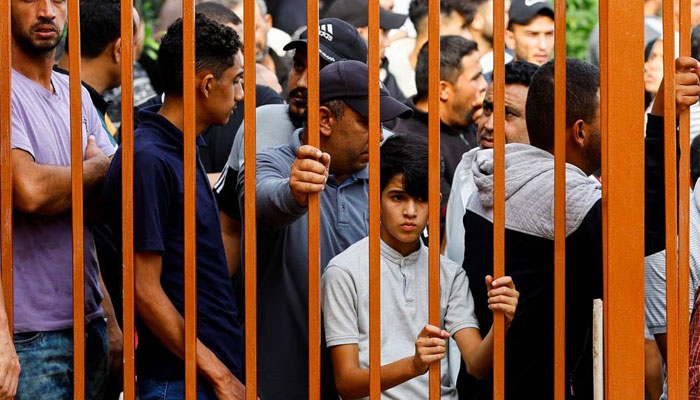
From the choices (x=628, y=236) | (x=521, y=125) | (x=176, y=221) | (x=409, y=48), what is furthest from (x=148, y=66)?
(x=628, y=236)

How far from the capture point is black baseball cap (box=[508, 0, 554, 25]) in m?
6.77

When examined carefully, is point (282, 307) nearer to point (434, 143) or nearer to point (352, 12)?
point (434, 143)

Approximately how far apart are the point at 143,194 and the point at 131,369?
472mm

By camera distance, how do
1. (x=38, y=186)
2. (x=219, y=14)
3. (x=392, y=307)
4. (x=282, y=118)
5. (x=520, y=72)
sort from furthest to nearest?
(x=219, y=14), (x=520, y=72), (x=282, y=118), (x=392, y=307), (x=38, y=186)

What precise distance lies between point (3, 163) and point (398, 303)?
1171 millimetres

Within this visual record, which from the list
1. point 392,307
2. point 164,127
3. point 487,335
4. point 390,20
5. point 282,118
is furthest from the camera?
point 390,20

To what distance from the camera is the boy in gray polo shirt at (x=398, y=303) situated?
3.30 m

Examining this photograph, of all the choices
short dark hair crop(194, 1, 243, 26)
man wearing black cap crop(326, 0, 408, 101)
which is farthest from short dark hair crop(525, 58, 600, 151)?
man wearing black cap crop(326, 0, 408, 101)

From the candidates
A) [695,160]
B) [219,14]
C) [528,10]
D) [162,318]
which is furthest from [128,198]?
[528,10]

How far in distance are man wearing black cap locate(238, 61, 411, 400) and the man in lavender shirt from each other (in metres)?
0.47

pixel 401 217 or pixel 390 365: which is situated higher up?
pixel 401 217

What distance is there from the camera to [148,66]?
713cm

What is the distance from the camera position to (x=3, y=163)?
9.46ft

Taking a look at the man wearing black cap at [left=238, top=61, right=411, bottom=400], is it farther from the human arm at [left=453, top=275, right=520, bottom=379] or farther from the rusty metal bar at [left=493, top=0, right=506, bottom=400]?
the rusty metal bar at [left=493, top=0, right=506, bottom=400]
